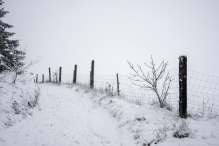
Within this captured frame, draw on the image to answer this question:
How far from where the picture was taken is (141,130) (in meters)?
3.31

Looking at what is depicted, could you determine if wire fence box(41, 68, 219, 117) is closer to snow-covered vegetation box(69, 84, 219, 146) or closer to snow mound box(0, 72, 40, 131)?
snow-covered vegetation box(69, 84, 219, 146)

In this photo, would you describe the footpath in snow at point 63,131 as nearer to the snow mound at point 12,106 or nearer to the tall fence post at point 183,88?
the snow mound at point 12,106

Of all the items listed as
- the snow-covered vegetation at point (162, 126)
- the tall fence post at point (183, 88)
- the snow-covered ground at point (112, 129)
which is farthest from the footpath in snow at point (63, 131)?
the tall fence post at point (183, 88)

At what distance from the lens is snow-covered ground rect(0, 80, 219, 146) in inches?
107

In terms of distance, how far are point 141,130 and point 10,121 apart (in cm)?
388

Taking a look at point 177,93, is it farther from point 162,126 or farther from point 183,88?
point 162,126

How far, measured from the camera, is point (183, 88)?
4.17 metres

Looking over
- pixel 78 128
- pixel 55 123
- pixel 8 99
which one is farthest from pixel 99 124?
pixel 8 99

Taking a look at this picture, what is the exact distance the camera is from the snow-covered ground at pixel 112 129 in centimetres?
271

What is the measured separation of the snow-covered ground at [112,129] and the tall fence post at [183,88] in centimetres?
28

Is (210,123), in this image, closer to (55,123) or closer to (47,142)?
(47,142)

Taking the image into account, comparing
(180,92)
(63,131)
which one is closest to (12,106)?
(63,131)

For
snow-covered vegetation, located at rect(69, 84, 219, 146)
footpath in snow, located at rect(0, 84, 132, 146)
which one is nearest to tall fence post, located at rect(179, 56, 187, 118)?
snow-covered vegetation, located at rect(69, 84, 219, 146)

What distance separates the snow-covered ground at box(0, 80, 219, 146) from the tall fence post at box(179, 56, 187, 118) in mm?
278
